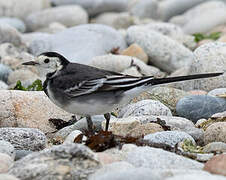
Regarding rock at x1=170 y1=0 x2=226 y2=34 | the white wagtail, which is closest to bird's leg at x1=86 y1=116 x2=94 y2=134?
the white wagtail

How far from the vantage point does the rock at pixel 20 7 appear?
57.7ft

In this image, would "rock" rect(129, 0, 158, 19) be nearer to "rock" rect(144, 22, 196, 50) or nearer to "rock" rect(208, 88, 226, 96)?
"rock" rect(144, 22, 196, 50)

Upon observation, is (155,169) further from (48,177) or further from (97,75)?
(97,75)

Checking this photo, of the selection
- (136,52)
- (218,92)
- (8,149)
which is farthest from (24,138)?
(136,52)

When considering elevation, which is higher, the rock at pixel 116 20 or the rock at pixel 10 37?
the rock at pixel 116 20

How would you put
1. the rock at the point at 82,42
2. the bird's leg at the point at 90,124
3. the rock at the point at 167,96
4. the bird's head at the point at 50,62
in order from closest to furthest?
the bird's leg at the point at 90,124 → the bird's head at the point at 50,62 → the rock at the point at 167,96 → the rock at the point at 82,42

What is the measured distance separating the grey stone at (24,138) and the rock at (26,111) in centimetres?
114

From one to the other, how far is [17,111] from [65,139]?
1155 mm

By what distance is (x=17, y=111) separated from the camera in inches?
332

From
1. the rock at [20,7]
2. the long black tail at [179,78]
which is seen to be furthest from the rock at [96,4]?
the long black tail at [179,78]

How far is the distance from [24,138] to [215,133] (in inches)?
86.0

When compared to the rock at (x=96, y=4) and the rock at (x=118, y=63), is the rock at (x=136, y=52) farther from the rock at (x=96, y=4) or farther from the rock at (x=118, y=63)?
the rock at (x=96, y=4)

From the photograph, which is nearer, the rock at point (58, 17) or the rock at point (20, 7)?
the rock at point (58, 17)

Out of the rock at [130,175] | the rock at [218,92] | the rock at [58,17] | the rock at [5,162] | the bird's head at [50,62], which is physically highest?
the rock at [58,17]
